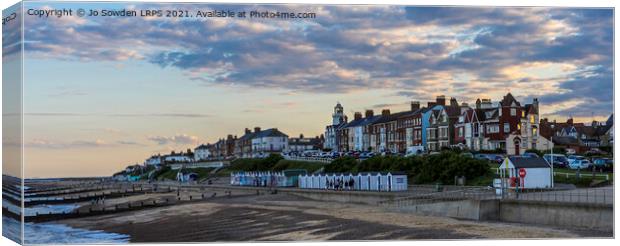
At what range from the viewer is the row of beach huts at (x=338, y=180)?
126ft

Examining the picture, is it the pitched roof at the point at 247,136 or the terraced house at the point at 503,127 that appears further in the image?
the pitched roof at the point at 247,136

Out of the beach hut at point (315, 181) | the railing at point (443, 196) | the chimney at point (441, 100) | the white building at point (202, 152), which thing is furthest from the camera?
the beach hut at point (315, 181)

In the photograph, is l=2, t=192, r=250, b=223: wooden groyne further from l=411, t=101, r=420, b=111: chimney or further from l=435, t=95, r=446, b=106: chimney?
l=435, t=95, r=446, b=106: chimney

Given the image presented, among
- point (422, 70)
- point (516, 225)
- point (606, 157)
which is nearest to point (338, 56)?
point (422, 70)

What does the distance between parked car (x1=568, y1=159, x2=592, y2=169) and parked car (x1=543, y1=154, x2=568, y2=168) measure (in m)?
0.30

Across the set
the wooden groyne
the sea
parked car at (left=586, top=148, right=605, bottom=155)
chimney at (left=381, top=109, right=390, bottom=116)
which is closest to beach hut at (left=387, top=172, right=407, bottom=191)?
chimney at (left=381, top=109, right=390, bottom=116)

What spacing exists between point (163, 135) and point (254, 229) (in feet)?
14.6

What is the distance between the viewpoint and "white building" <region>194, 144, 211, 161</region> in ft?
108

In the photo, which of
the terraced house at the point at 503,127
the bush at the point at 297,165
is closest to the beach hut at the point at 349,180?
the bush at the point at 297,165

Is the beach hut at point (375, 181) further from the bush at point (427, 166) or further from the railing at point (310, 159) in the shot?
the railing at point (310, 159)

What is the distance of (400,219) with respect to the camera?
31312 mm

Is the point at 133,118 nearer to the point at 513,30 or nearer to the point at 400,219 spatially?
the point at 400,219

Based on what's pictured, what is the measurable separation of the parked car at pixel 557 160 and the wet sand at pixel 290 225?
560 centimetres

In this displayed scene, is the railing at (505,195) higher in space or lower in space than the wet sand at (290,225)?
higher
